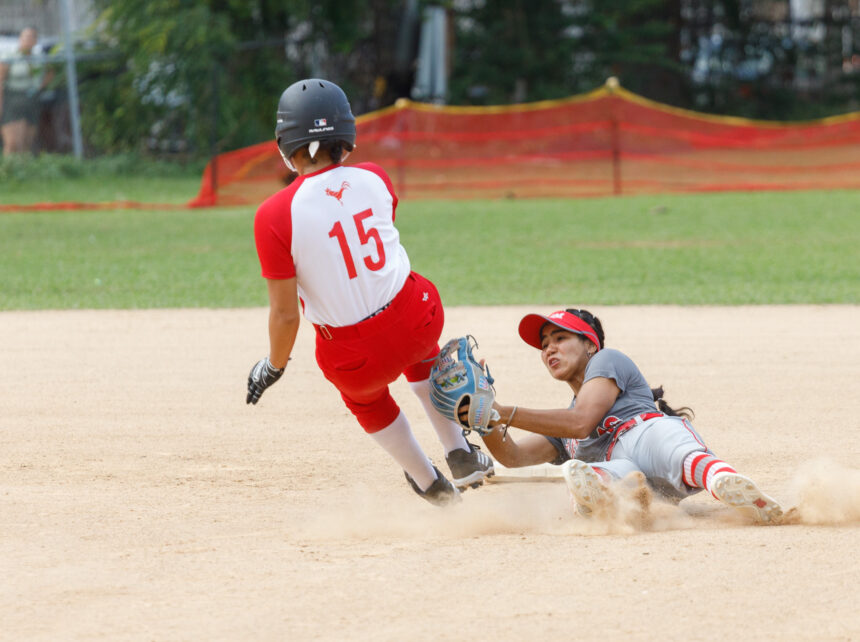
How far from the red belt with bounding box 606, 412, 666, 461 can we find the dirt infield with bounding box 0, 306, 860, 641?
1.06 ft

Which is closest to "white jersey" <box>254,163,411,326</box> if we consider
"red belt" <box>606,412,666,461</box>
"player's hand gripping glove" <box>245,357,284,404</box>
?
"player's hand gripping glove" <box>245,357,284,404</box>

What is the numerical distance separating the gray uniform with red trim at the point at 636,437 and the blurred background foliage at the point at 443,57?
1661 cm

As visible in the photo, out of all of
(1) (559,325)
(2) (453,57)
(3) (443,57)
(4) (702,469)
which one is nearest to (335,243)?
(1) (559,325)

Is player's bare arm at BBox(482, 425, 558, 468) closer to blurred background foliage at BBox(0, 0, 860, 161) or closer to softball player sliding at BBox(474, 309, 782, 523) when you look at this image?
softball player sliding at BBox(474, 309, 782, 523)

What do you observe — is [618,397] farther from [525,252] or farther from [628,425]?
[525,252]

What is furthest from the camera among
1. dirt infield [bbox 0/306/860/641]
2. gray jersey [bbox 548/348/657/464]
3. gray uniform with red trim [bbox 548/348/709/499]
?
gray jersey [bbox 548/348/657/464]

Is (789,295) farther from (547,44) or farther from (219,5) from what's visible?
(547,44)

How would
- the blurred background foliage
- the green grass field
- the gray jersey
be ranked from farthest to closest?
the blurred background foliage < the green grass field < the gray jersey

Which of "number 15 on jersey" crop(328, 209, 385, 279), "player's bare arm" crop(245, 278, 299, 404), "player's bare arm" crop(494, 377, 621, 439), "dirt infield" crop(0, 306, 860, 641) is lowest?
"dirt infield" crop(0, 306, 860, 641)

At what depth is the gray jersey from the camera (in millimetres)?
4645

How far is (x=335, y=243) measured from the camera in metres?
4.08

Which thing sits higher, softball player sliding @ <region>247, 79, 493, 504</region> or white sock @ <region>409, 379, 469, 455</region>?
softball player sliding @ <region>247, 79, 493, 504</region>

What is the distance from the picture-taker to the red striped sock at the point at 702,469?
4258 millimetres

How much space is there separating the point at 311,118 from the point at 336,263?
507mm
